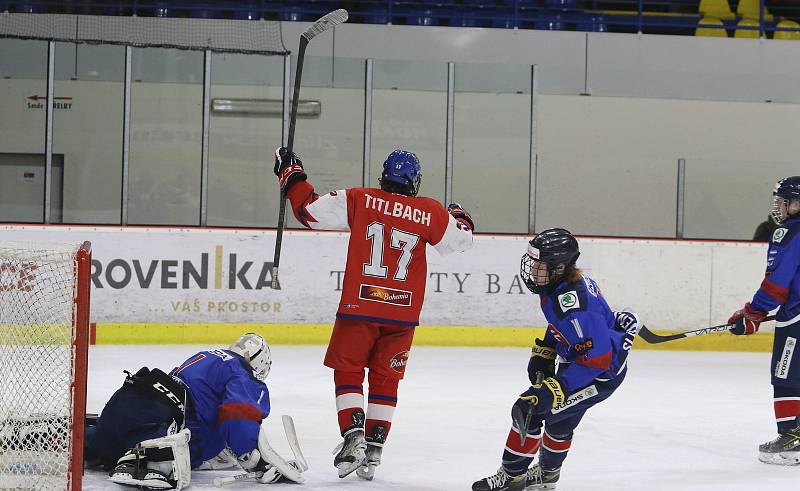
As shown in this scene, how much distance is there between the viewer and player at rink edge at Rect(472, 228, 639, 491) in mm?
3424

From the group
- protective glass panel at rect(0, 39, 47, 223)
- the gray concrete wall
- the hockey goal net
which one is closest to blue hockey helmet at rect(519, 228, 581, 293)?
the hockey goal net

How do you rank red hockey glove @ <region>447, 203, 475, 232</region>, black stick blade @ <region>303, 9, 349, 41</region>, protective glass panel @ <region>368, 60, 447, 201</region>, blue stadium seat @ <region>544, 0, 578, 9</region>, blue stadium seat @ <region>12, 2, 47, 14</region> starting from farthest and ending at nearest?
blue stadium seat @ <region>544, 0, 578, 9</region>
blue stadium seat @ <region>12, 2, 47, 14</region>
protective glass panel @ <region>368, 60, 447, 201</region>
black stick blade @ <region>303, 9, 349, 41</region>
red hockey glove @ <region>447, 203, 475, 232</region>

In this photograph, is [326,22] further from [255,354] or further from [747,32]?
[747,32]

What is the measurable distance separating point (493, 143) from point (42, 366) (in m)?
5.38

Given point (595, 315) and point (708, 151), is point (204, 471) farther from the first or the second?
point (708, 151)

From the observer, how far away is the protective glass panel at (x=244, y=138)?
8.19m

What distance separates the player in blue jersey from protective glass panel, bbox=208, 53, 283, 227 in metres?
4.54

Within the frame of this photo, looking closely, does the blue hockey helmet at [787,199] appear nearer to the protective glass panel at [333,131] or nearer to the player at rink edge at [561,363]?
the player at rink edge at [561,363]

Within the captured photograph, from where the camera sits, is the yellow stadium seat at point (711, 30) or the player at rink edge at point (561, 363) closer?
the player at rink edge at point (561, 363)

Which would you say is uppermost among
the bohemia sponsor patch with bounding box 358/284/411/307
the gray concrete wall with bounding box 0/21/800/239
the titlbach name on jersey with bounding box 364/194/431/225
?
the gray concrete wall with bounding box 0/21/800/239

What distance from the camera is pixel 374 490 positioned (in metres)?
3.71

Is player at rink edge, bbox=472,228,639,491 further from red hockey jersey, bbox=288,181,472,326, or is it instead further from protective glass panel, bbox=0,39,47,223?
protective glass panel, bbox=0,39,47,223

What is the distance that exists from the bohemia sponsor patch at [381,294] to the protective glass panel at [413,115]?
4372 mm

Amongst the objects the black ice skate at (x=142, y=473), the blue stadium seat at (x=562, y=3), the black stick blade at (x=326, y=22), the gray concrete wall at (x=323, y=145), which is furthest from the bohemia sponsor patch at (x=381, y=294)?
the blue stadium seat at (x=562, y=3)
